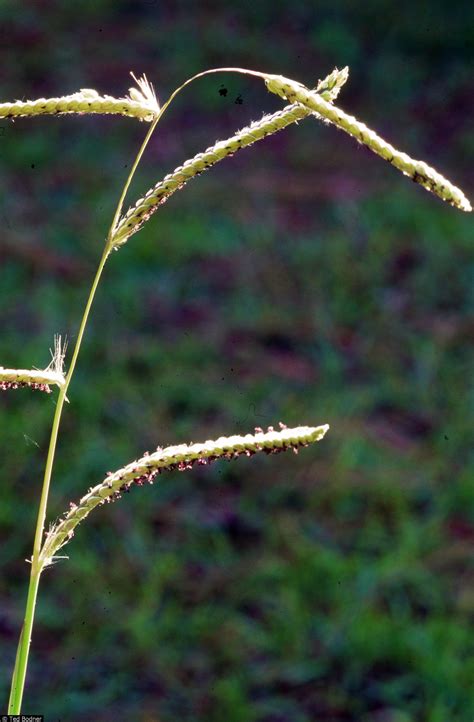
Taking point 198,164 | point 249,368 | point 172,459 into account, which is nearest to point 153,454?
point 172,459

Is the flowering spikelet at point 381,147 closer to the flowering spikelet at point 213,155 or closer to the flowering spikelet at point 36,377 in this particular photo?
the flowering spikelet at point 213,155

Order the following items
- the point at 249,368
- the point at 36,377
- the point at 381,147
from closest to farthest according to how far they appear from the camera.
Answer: the point at 381,147 → the point at 36,377 → the point at 249,368

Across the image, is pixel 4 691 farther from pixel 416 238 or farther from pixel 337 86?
pixel 416 238

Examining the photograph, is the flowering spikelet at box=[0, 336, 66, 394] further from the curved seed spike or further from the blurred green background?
the blurred green background

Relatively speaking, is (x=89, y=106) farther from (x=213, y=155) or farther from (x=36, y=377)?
(x=36, y=377)

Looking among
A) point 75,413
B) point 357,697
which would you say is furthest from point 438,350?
point 357,697

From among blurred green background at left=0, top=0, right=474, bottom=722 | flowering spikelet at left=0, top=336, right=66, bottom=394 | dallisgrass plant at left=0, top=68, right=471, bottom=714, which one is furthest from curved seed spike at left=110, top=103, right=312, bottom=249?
blurred green background at left=0, top=0, right=474, bottom=722

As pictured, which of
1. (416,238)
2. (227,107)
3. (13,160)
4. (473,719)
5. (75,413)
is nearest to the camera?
(473,719)
